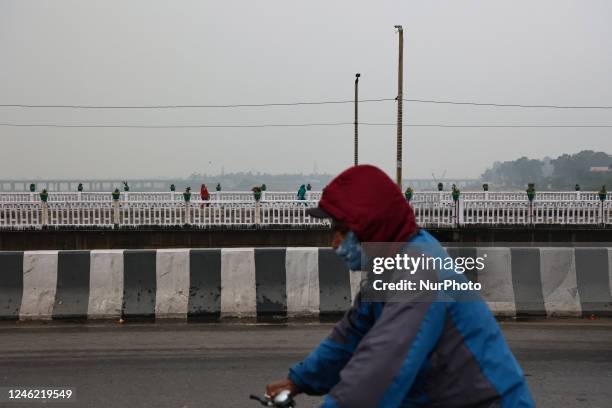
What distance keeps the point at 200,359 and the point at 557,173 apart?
350ft

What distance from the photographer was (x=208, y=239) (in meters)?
18.8

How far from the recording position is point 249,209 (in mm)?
19312

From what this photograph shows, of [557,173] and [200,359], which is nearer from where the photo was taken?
[200,359]

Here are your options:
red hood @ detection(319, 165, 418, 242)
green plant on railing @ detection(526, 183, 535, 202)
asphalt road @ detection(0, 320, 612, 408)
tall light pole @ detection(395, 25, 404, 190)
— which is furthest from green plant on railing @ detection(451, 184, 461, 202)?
red hood @ detection(319, 165, 418, 242)

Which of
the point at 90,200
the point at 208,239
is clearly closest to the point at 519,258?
the point at 208,239

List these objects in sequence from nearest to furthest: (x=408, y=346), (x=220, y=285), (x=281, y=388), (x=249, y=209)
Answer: (x=408, y=346)
(x=281, y=388)
(x=220, y=285)
(x=249, y=209)

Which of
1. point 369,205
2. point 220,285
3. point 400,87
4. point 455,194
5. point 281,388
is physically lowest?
point 220,285

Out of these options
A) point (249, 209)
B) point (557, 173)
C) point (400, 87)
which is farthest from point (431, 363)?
point (557, 173)

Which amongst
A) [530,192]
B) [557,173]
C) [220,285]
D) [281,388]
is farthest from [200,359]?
[557,173]

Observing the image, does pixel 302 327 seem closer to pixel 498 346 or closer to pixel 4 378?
pixel 4 378

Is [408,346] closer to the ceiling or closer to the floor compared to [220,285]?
closer to the ceiling

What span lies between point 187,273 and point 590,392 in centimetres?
509

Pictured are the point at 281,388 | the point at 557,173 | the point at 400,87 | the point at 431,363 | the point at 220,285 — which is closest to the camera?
the point at 431,363

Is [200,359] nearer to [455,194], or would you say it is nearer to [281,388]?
[281,388]
